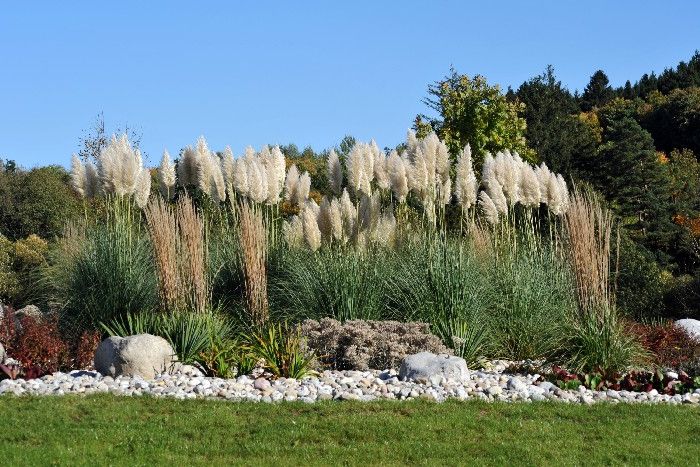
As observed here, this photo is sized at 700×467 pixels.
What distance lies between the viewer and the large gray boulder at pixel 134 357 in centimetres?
905

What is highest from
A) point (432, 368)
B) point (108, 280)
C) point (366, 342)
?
point (108, 280)

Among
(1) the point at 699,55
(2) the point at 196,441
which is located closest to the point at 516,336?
(2) the point at 196,441

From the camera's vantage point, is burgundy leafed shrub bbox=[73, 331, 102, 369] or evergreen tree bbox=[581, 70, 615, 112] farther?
evergreen tree bbox=[581, 70, 615, 112]

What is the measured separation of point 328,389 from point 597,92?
4565 cm

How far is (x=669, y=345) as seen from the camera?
11.8 meters

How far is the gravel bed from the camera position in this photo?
8.12 meters

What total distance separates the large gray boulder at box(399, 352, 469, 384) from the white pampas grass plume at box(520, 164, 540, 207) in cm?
374

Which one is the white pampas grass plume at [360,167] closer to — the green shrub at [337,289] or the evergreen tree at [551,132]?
the green shrub at [337,289]

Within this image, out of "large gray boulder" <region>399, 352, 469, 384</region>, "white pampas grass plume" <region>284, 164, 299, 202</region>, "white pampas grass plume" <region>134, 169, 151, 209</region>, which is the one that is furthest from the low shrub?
"white pampas grass plume" <region>284, 164, 299, 202</region>

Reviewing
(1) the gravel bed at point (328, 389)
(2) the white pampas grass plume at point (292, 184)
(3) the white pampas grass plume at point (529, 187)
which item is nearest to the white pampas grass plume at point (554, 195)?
(3) the white pampas grass plume at point (529, 187)

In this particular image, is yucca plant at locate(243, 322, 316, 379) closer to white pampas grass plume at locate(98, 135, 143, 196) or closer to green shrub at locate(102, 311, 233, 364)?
green shrub at locate(102, 311, 233, 364)

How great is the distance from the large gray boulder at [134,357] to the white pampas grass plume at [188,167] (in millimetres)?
3822

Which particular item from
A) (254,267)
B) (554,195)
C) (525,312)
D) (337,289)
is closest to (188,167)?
(254,267)

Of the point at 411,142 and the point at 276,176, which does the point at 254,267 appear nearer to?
the point at 276,176
